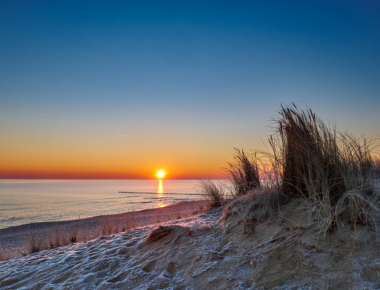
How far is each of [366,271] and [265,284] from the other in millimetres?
819

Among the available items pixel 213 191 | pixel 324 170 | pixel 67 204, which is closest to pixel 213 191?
pixel 213 191

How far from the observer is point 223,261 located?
9.07 feet

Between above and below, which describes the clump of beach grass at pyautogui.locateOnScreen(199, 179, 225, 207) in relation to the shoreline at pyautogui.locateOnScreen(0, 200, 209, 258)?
above

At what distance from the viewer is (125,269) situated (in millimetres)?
3164

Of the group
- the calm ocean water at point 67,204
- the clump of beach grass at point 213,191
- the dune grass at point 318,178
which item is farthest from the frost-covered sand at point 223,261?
the calm ocean water at point 67,204

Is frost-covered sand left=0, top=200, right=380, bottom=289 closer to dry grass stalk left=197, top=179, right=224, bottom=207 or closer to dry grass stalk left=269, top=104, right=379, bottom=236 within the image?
dry grass stalk left=269, top=104, right=379, bottom=236

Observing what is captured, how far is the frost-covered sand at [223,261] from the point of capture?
2145 mm

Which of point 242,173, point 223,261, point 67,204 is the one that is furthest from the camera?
point 67,204

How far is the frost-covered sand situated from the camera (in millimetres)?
2145

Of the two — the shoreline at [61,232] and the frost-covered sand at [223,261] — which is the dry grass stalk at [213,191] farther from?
the frost-covered sand at [223,261]

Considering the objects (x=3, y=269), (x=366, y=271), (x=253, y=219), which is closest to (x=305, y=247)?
(x=366, y=271)

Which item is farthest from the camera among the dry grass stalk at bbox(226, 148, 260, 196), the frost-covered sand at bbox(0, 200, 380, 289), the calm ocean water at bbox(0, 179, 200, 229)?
the calm ocean water at bbox(0, 179, 200, 229)

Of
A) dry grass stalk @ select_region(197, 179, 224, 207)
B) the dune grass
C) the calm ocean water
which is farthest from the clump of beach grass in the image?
the dune grass

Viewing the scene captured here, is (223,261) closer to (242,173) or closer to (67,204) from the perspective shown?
(242,173)
